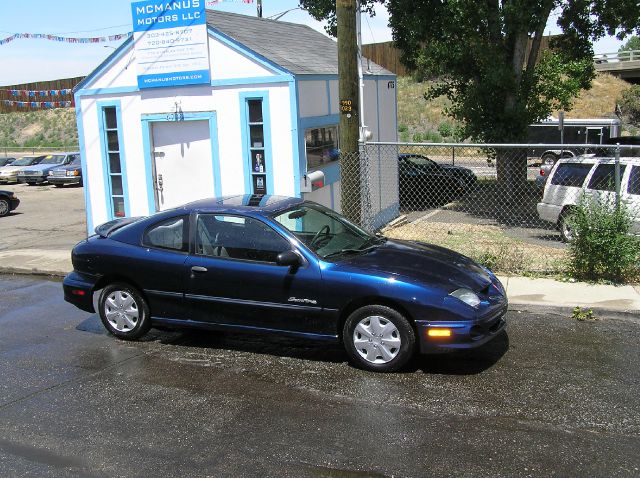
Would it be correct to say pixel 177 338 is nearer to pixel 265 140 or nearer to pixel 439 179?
pixel 265 140

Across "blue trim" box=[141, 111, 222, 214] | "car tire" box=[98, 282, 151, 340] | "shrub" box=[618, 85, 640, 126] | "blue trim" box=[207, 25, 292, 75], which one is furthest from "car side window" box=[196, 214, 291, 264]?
"shrub" box=[618, 85, 640, 126]

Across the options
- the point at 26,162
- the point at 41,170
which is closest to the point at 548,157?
the point at 41,170

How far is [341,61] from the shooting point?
351 inches

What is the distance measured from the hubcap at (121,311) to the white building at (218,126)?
435 centimetres

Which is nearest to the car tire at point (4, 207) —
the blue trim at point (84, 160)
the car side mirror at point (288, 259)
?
the blue trim at point (84, 160)

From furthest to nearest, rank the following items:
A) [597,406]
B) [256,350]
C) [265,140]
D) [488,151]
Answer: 1. [488,151]
2. [265,140]
3. [256,350]
4. [597,406]

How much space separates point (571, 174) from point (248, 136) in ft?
19.5

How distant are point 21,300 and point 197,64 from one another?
4695 millimetres

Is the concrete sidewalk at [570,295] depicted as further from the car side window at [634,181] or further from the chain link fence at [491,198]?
the car side window at [634,181]

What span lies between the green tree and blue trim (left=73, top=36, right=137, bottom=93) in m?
7.49

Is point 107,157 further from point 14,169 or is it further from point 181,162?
point 14,169

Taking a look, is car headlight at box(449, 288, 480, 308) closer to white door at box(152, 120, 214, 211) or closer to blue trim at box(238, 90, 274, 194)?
blue trim at box(238, 90, 274, 194)

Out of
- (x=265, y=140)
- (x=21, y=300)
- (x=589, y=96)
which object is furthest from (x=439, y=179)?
(x=589, y=96)

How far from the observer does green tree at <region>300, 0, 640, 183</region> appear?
1542 cm
